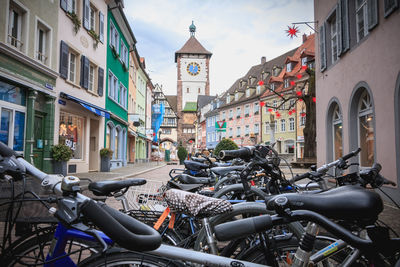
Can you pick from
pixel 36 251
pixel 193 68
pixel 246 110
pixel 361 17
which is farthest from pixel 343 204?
pixel 193 68

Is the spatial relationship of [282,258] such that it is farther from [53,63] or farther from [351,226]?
[53,63]

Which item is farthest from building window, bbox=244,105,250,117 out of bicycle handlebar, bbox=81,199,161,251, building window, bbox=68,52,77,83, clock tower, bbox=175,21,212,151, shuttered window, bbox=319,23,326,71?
bicycle handlebar, bbox=81,199,161,251

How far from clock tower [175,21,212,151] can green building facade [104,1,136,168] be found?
39568mm

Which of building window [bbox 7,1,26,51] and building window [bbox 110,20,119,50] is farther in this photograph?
building window [bbox 110,20,119,50]

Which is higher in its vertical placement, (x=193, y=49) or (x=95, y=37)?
(x=193, y=49)

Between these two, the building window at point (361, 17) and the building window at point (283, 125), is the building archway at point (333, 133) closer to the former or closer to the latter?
the building window at point (361, 17)

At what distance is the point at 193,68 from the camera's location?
62.9m

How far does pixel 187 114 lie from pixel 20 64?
5803 cm

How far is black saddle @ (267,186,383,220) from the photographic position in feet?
3.46

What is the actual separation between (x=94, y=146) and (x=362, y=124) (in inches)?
504

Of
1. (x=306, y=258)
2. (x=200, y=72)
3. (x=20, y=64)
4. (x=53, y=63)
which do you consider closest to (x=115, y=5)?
(x=53, y=63)

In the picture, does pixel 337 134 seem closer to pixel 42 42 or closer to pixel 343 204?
pixel 42 42

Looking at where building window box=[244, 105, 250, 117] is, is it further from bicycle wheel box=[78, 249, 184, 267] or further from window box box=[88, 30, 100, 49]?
bicycle wheel box=[78, 249, 184, 267]

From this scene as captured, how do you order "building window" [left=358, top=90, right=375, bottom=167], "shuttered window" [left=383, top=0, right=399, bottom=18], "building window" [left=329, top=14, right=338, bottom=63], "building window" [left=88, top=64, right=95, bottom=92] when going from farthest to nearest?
"building window" [left=88, top=64, right=95, bottom=92], "building window" [left=329, top=14, right=338, bottom=63], "building window" [left=358, top=90, right=375, bottom=167], "shuttered window" [left=383, top=0, right=399, bottom=18]
